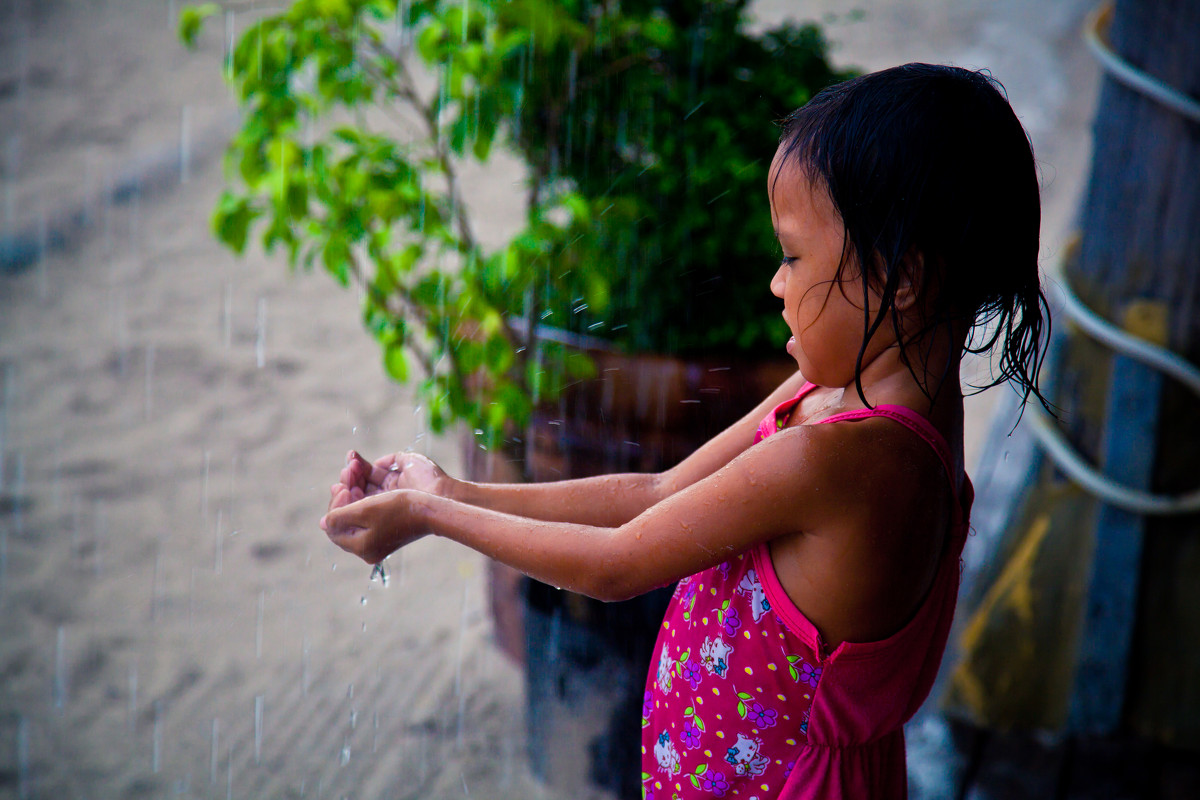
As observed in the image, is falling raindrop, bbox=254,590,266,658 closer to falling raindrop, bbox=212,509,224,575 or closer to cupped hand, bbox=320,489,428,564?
falling raindrop, bbox=212,509,224,575

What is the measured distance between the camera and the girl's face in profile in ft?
2.98

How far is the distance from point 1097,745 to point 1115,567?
428 mm

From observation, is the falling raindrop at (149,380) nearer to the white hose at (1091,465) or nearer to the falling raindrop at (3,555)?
the falling raindrop at (3,555)

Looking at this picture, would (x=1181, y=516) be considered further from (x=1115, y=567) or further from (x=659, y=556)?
(x=659, y=556)

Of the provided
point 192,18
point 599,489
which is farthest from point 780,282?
point 192,18

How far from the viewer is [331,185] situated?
2.19 metres

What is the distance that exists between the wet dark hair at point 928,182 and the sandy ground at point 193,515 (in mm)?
814

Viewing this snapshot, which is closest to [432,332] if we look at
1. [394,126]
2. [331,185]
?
[331,185]

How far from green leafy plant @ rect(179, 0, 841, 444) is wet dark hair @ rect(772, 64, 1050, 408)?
1.14 metres

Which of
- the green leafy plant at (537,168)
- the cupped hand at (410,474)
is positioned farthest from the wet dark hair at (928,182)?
the green leafy plant at (537,168)

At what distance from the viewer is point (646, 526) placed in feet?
3.15

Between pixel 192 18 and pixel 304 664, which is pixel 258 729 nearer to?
pixel 304 664

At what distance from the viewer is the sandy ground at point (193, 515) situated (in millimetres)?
2617

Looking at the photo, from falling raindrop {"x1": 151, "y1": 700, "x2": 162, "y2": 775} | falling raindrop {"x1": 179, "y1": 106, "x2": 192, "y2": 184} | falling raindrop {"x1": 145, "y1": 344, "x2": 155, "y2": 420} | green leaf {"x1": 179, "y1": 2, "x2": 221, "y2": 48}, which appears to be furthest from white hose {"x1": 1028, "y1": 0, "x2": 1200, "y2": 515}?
falling raindrop {"x1": 179, "y1": 106, "x2": 192, "y2": 184}
